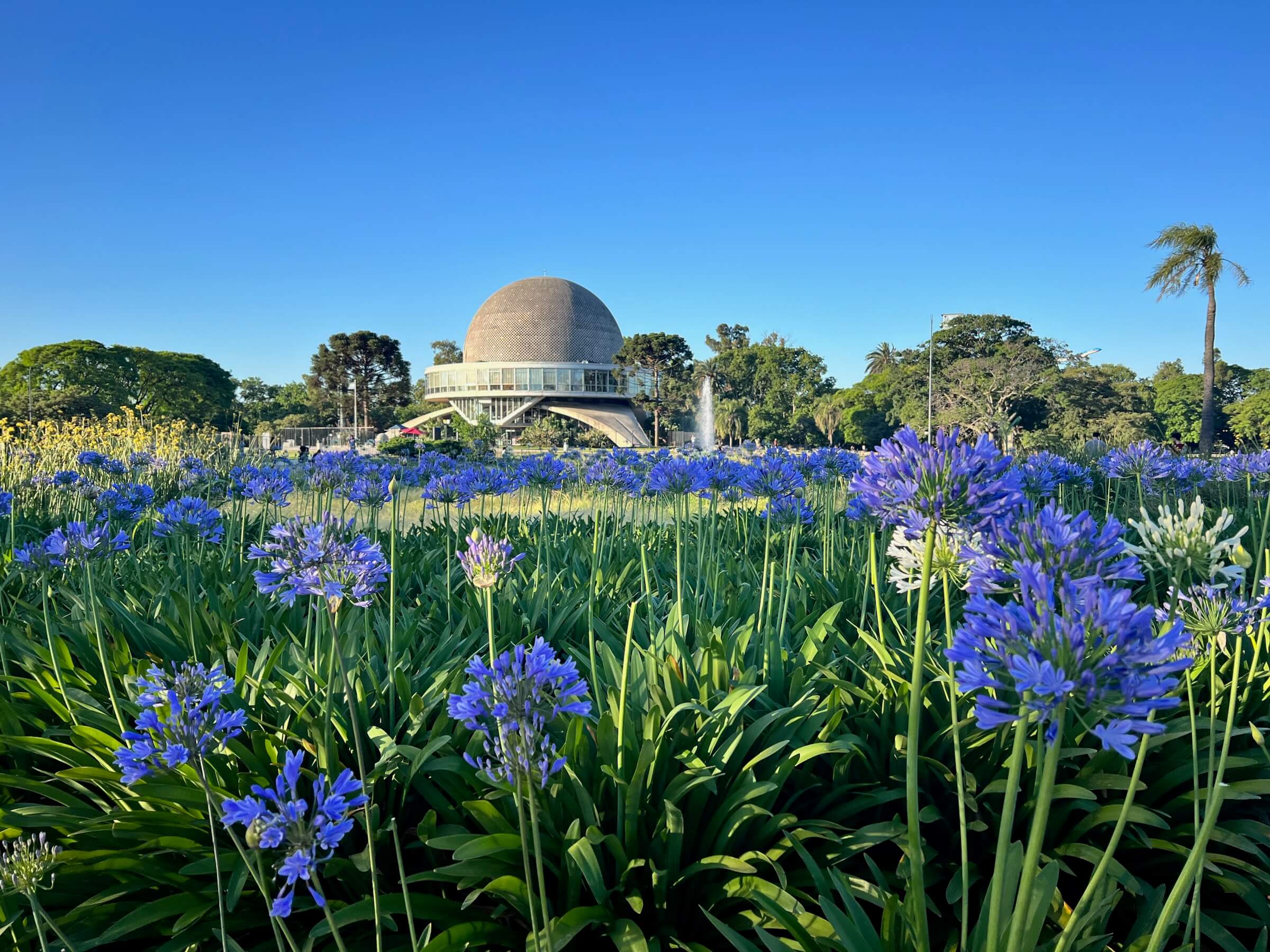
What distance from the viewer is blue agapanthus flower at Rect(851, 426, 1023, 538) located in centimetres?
144

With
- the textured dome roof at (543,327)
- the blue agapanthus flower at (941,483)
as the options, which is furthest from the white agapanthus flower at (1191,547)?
the textured dome roof at (543,327)

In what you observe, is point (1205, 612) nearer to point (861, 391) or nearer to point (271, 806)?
point (271, 806)

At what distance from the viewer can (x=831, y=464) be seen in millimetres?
5914

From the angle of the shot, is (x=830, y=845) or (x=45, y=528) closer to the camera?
(x=830, y=845)

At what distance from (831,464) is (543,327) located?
289 feet

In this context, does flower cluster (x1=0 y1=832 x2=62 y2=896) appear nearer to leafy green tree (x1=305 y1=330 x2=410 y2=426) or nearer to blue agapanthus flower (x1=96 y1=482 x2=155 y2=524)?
blue agapanthus flower (x1=96 y1=482 x2=155 y2=524)

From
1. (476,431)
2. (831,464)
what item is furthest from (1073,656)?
(476,431)

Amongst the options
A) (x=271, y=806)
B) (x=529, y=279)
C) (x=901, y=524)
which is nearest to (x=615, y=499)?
(x=271, y=806)

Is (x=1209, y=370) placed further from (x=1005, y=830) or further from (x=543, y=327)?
(x=543, y=327)

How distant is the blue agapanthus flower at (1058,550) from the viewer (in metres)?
1.19

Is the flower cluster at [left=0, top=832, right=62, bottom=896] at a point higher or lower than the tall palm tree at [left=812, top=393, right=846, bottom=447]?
lower

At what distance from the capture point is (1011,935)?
1162 mm

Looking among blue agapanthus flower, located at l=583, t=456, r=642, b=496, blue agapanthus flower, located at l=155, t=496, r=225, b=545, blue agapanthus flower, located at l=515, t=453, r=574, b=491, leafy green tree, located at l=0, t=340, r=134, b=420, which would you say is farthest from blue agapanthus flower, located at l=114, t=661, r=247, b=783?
leafy green tree, located at l=0, t=340, r=134, b=420

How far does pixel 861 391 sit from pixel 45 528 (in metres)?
54.2
